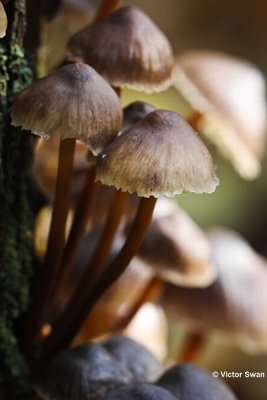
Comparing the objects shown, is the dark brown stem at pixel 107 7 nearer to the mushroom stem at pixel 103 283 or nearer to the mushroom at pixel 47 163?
the mushroom at pixel 47 163

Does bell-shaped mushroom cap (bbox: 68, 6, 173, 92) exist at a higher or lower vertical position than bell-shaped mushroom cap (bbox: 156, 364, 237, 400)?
higher

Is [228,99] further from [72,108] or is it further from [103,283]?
[72,108]

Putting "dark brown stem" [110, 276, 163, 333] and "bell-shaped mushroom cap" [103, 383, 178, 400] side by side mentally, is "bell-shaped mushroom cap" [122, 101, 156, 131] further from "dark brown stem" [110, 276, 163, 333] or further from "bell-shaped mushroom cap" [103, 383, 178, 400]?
"dark brown stem" [110, 276, 163, 333]

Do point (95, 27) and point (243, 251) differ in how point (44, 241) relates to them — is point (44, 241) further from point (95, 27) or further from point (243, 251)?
point (243, 251)

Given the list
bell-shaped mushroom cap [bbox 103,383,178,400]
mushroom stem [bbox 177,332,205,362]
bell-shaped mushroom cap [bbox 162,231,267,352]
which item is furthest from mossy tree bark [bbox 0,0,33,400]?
mushroom stem [bbox 177,332,205,362]
